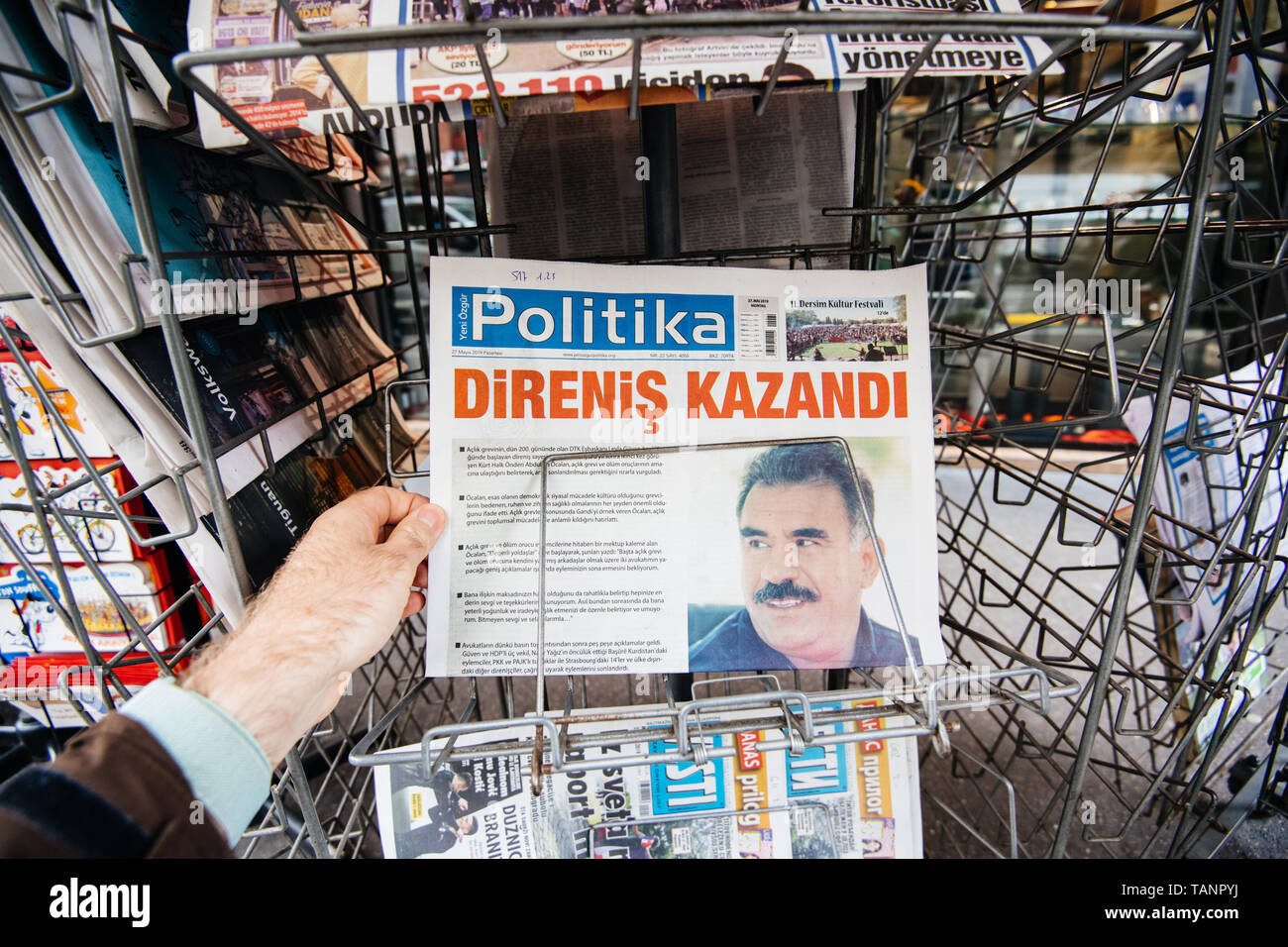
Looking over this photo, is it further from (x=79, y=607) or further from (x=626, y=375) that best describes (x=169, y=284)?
(x=79, y=607)

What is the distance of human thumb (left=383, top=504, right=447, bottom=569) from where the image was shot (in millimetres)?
471

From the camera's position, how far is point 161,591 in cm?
86

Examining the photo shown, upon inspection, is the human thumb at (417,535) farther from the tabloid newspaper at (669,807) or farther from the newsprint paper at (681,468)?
the tabloid newspaper at (669,807)

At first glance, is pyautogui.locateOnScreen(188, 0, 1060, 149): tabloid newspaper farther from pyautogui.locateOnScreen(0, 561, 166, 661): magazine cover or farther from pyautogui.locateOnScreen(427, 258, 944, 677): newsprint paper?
pyautogui.locateOnScreen(0, 561, 166, 661): magazine cover

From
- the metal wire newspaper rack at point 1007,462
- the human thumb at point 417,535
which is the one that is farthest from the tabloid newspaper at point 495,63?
the human thumb at point 417,535

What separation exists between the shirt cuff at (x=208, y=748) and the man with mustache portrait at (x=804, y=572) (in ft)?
0.98

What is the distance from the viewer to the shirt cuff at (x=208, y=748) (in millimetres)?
373

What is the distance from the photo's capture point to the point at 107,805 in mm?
341

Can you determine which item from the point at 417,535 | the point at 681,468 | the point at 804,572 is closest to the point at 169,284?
the point at 417,535

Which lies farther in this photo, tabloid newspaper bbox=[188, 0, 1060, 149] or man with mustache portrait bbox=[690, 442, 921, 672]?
man with mustache portrait bbox=[690, 442, 921, 672]

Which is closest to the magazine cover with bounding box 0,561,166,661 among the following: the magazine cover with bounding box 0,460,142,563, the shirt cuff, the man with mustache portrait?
the magazine cover with bounding box 0,460,142,563

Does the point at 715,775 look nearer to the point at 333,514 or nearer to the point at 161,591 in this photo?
the point at 333,514

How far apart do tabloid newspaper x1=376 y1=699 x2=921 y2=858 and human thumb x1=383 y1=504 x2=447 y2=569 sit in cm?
22
